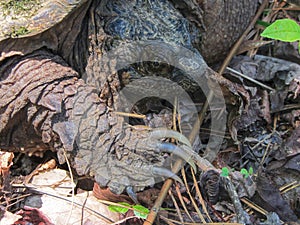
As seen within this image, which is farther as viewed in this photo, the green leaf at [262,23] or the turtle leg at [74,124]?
the green leaf at [262,23]

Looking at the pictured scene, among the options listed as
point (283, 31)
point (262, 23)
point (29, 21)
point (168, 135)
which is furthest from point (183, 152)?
point (262, 23)

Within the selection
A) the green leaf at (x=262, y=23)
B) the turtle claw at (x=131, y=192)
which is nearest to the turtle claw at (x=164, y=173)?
the turtle claw at (x=131, y=192)

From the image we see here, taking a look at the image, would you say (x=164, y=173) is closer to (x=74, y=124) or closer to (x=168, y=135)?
(x=168, y=135)

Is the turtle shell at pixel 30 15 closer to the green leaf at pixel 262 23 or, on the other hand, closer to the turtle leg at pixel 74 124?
the turtle leg at pixel 74 124

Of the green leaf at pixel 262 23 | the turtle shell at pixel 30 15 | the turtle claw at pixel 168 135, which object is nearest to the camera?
→ the turtle shell at pixel 30 15

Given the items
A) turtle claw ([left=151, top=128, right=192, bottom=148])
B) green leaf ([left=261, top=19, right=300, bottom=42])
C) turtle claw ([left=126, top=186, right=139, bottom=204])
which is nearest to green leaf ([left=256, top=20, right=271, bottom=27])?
green leaf ([left=261, top=19, right=300, bottom=42])

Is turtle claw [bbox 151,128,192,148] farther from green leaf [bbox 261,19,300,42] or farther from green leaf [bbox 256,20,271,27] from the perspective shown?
green leaf [bbox 256,20,271,27]

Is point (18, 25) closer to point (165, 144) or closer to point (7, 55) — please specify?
point (7, 55)
